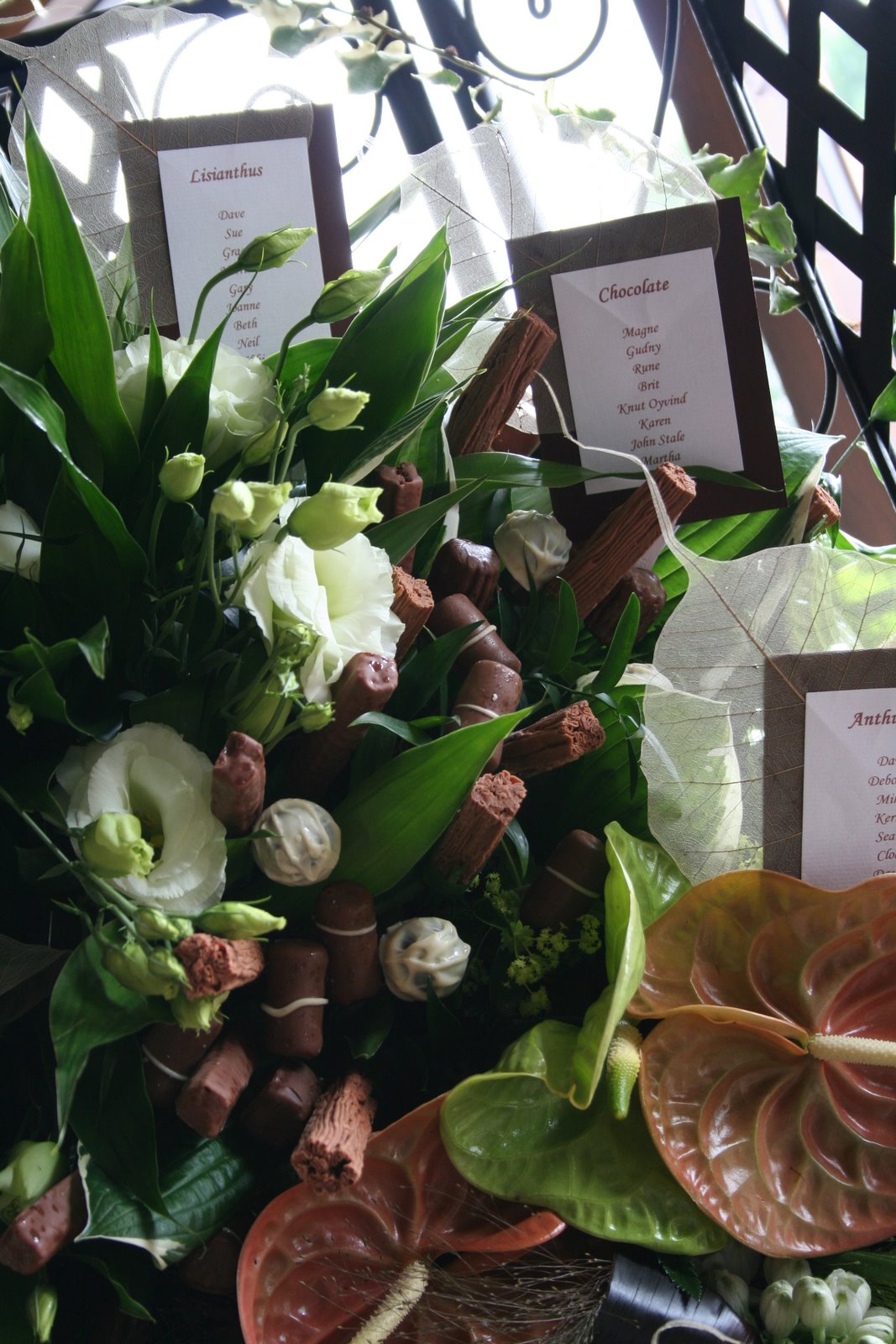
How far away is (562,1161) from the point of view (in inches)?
22.6

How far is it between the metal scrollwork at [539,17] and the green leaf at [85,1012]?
981mm

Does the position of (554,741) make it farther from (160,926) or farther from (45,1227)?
(45,1227)

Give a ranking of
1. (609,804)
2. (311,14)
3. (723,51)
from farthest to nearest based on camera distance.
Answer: (723,51) → (311,14) → (609,804)

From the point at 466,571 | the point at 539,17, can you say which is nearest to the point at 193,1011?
the point at 466,571

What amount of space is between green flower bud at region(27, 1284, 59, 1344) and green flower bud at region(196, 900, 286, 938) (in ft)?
0.73

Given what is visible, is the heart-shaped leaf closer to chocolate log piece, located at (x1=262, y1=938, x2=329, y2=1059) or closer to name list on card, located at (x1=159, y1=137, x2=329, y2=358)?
chocolate log piece, located at (x1=262, y1=938, x2=329, y2=1059)

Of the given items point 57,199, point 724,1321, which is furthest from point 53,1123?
point 57,199

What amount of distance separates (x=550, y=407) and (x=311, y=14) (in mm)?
421

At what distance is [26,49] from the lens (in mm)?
723

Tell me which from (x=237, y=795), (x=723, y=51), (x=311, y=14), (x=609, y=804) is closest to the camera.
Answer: (x=237, y=795)

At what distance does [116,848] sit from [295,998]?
0.16m

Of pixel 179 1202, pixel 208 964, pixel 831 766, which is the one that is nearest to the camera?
pixel 208 964

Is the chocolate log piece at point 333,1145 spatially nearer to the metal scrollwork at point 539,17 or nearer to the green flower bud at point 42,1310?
the green flower bud at point 42,1310

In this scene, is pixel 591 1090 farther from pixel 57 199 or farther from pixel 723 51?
pixel 723 51
